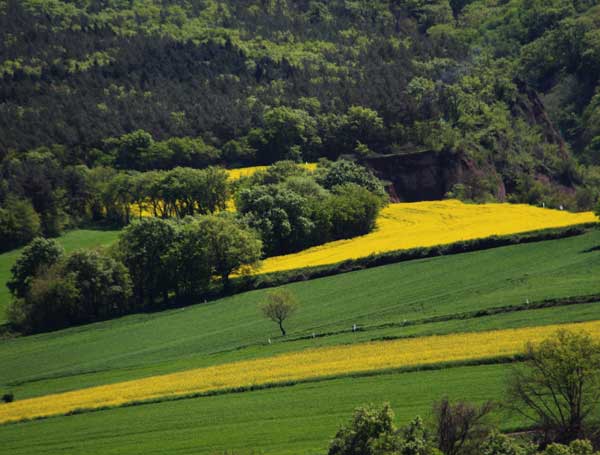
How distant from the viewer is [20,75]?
577ft

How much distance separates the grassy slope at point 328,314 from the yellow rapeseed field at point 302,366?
265cm

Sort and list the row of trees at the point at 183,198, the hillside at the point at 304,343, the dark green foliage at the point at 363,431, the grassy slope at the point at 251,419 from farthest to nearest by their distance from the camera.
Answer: the row of trees at the point at 183,198, the hillside at the point at 304,343, the grassy slope at the point at 251,419, the dark green foliage at the point at 363,431

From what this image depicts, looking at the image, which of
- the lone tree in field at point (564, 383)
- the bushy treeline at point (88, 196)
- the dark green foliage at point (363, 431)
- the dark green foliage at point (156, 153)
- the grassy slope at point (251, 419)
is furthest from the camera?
the dark green foliage at point (156, 153)

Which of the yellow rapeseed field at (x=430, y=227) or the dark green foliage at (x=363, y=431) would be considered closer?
the dark green foliage at (x=363, y=431)

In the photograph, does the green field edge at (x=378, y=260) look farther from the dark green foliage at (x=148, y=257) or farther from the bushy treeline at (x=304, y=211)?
the bushy treeline at (x=304, y=211)

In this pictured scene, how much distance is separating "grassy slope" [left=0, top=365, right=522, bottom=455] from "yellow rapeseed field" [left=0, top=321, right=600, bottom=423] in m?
1.71

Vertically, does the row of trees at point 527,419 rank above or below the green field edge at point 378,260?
below

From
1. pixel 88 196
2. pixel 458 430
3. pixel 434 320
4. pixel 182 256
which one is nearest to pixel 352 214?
pixel 182 256

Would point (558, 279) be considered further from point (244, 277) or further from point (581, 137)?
point (581, 137)

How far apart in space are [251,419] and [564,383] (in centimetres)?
1579

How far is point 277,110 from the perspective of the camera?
486 ft

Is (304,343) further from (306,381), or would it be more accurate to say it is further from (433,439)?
(433,439)

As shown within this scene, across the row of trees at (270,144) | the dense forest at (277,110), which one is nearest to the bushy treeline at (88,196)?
the dense forest at (277,110)

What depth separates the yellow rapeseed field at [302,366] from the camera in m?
61.0
